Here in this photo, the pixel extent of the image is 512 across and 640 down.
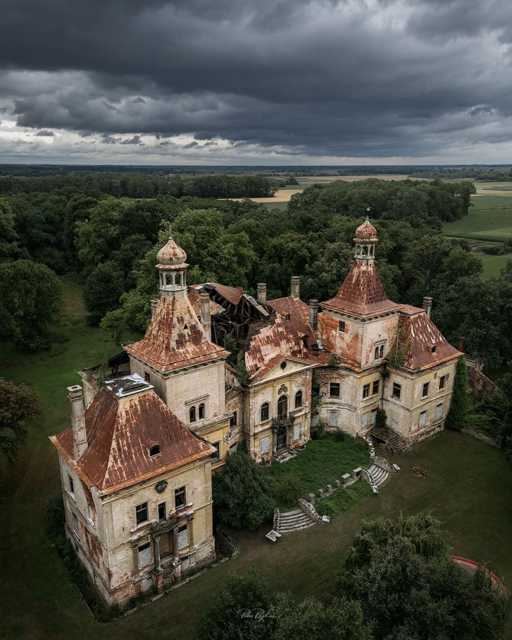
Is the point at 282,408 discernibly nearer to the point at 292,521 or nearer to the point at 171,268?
the point at 292,521

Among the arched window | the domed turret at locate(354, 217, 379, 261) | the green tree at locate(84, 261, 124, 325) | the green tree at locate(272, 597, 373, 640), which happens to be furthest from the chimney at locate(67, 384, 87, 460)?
the green tree at locate(84, 261, 124, 325)

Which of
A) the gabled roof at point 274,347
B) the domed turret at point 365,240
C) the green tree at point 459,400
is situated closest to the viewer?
the gabled roof at point 274,347

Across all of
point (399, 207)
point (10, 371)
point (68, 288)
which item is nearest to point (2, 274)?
point (10, 371)

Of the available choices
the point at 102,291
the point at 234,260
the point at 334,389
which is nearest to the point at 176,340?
the point at 334,389

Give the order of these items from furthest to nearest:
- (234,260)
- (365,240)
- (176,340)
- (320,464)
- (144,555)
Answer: (234,260) → (365,240) → (320,464) → (176,340) → (144,555)

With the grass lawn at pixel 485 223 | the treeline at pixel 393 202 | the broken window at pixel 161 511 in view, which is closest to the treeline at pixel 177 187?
the treeline at pixel 393 202

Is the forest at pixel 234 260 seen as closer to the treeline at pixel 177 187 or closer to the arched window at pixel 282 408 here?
the arched window at pixel 282 408

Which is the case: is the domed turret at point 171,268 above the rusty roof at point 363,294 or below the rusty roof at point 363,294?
above
